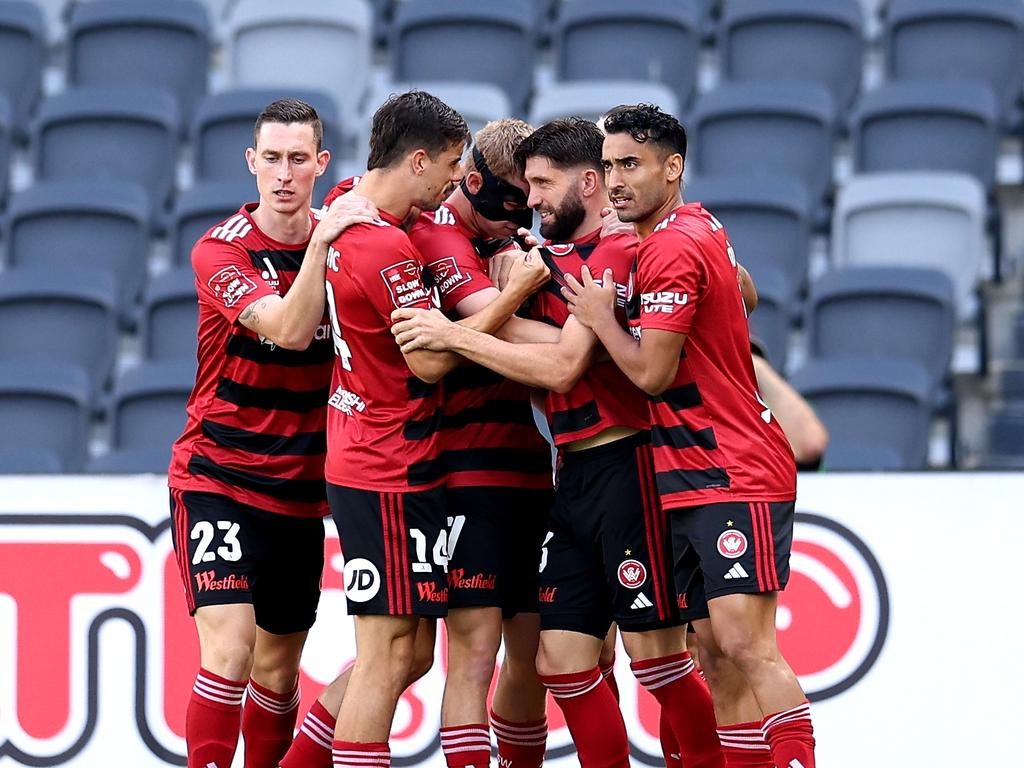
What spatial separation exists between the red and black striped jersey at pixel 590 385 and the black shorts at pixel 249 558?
3.05ft

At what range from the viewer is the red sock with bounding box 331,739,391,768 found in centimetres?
Answer: 448

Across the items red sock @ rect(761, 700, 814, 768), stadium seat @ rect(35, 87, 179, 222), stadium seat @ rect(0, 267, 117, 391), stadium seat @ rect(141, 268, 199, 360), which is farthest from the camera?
stadium seat @ rect(35, 87, 179, 222)

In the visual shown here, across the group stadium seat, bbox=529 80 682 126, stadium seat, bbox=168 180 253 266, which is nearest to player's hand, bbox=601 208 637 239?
stadium seat, bbox=168 180 253 266

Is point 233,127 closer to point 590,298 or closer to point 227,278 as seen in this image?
point 227,278

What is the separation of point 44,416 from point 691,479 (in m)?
4.69

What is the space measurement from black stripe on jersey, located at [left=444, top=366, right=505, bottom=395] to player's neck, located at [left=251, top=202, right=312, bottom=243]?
2.13 ft

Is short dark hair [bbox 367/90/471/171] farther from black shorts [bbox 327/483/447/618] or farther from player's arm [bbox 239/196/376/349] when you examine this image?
black shorts [bbox 327/483/447/618]

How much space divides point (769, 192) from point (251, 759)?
4954mm

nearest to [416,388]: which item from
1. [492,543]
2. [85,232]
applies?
[492,543]

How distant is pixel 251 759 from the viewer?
5.21m

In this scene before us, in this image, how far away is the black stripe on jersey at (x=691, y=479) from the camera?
443 cm

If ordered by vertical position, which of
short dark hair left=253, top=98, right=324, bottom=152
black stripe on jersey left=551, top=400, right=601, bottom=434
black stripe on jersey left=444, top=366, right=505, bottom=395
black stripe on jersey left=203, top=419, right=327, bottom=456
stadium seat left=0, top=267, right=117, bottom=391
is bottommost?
black stripe on jersey left=203, top=419, right=327, bottom=456

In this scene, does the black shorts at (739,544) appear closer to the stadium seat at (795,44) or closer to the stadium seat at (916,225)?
the stadium seat at (916,225)

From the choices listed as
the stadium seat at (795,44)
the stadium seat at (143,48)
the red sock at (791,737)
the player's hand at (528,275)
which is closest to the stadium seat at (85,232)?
the stadium seat at (143,48)
